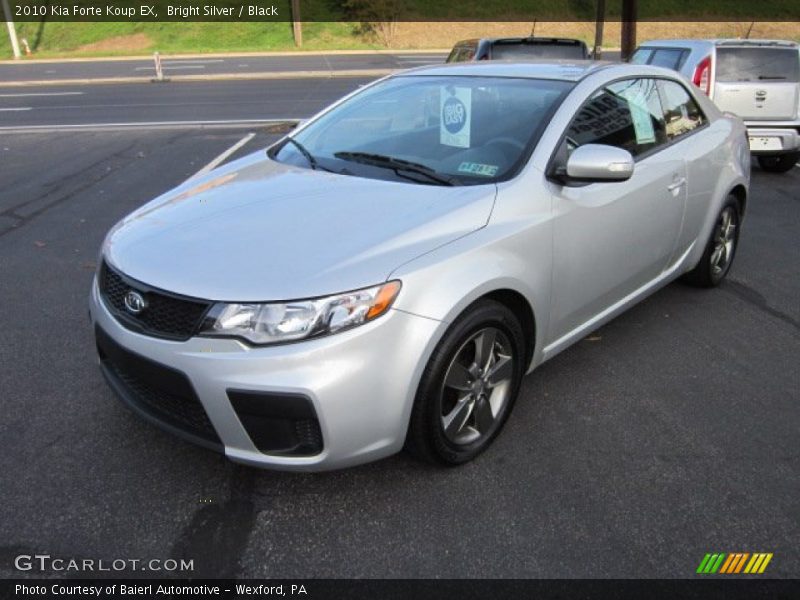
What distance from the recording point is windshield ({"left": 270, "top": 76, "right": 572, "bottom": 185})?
312 cm

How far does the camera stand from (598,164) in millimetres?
2949

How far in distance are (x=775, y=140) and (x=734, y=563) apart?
22.9ft

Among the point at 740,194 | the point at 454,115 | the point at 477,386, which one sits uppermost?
the point at 454,115

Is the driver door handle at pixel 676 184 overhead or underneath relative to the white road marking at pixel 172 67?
overhead

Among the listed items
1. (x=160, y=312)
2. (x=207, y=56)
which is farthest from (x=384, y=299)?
(x=207, y=56)

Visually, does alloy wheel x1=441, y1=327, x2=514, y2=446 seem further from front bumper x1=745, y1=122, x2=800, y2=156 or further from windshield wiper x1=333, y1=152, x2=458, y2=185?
front bumper x1=745, y1=122, x2=800, y2=156

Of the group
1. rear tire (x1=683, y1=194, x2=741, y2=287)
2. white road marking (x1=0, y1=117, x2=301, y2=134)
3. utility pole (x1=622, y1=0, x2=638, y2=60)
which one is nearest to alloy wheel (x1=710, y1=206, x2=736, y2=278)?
rear tire (x1=683, y1=194, x2=741, y2=287)

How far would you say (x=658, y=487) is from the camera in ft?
8.98

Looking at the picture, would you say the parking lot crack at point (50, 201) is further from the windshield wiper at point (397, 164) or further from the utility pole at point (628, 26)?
the utility pole at point (628, 26)

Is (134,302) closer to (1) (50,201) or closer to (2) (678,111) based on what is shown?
(2) (678,111)

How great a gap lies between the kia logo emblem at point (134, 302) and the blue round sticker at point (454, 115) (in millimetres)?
1704

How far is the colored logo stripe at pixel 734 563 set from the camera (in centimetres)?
234

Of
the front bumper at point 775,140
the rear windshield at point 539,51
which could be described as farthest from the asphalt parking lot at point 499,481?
the rear windshield at point 539,51
